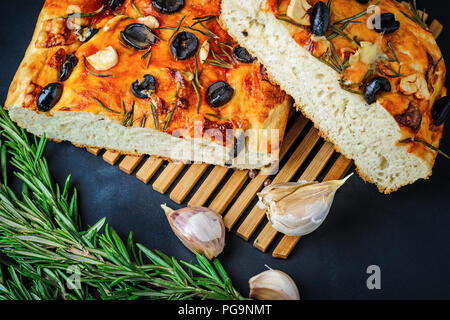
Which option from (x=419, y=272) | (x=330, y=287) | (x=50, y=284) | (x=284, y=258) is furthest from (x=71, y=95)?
(x=419, y=272)

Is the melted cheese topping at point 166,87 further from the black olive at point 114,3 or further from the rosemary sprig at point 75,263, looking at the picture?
the rosemary sprig at point 75,263

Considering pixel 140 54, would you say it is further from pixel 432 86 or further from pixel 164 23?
pixel 432 86

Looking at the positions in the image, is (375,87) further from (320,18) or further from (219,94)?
(219,94)

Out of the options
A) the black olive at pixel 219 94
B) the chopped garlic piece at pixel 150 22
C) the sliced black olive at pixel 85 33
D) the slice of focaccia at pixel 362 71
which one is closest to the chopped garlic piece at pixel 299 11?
the slice of focaccia at pixel 362 71

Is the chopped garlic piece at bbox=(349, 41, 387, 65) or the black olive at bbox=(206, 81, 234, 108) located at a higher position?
the chopped garlic piece at bbox=(349, 41, 387, 65)

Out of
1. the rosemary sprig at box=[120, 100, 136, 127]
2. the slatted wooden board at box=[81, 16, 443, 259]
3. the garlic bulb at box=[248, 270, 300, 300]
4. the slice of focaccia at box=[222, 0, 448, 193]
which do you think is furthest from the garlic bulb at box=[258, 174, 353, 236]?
the rosemary sprig at box=[120, 100, 136, 127]

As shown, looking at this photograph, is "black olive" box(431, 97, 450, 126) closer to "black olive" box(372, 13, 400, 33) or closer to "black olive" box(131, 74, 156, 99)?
"black olive" box(372, 13, 400, 33)

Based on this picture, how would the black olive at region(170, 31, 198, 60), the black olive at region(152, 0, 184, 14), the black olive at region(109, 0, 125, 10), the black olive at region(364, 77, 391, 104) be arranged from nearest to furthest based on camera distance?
1. the black olive at region(364, 77, 391, 104)
2. the black olive at region(170, 31, 198, 60)
3. the black olive at region(152, 0, 184, 14)
4. the black olive at region(109, 0, 125, 10)
